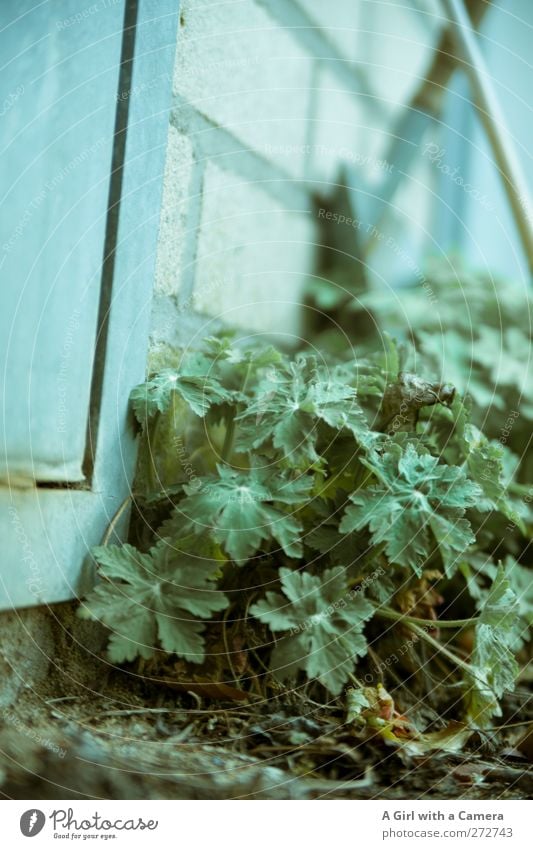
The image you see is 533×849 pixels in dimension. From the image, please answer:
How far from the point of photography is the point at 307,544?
647 millimetres

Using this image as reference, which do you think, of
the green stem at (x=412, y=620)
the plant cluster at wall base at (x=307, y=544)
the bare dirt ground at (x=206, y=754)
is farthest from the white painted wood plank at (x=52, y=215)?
the green stem at (x=412, y=620)

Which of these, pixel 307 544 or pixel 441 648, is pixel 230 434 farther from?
pixel 441 648

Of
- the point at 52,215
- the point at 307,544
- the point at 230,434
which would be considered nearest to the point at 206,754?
the point at 307,544

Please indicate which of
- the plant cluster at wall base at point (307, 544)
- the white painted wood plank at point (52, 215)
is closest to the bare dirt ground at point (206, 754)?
the plant cluster at wall base at point (307, 544)

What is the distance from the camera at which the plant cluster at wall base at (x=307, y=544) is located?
59 centimetres

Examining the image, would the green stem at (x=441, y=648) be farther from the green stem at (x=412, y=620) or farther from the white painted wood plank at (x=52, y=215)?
the white painted wood plank at (x=52, y=215)

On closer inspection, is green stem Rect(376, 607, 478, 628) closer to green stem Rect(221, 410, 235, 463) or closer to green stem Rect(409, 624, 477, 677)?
green stem Rect(409, 624, 477, 677)

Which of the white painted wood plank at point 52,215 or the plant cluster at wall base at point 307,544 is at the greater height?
the white painted wood plank at point 52,215

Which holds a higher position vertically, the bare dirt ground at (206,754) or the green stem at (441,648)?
the green stem at (441,648)

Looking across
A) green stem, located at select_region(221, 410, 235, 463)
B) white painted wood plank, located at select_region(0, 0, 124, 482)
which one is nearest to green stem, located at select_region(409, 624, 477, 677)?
green stem, located at select_region(221, 410, 235, 463)

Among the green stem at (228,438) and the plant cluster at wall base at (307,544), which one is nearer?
the plant cluster at wall base at (307,544)

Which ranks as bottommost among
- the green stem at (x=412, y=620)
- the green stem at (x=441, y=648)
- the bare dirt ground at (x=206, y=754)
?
the bare dirt ground at (x=206, y=754)

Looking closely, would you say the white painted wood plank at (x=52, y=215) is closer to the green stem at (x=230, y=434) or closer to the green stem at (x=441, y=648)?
the green stem at (x=230, y=434)
